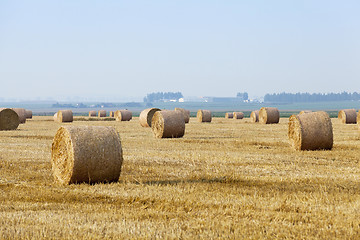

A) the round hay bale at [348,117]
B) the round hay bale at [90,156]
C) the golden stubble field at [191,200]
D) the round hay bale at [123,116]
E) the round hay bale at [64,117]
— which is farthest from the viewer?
the round hay bale at [123,116]

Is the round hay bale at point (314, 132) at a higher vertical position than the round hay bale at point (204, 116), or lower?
higher

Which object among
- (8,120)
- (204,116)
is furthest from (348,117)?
(8,120)

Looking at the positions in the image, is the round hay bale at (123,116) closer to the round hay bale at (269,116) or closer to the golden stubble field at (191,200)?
the round hay bale at (269,116)

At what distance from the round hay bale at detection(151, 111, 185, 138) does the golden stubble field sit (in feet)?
33.0

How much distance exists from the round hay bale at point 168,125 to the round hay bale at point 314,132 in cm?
868

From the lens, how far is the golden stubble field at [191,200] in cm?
808

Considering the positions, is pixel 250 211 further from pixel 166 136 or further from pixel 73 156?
pixel 166 136

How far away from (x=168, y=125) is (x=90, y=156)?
15.6 metres

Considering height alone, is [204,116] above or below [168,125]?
below

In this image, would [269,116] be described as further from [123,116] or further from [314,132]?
[314,132]

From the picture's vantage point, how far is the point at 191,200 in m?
10.3

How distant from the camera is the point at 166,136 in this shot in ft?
92.1

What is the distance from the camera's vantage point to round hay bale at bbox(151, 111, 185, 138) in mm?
27844

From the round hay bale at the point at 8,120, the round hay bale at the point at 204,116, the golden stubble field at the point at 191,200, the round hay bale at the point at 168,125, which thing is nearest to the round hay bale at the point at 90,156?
the golden stubble field at the point at 191,200
